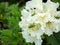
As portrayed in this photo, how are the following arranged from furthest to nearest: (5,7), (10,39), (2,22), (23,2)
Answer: (23,2), (5,7), (2,22), (10,39)

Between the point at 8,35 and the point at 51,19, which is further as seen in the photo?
the point at 8,35

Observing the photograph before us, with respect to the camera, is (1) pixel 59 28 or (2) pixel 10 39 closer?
(1) pixel 59 28

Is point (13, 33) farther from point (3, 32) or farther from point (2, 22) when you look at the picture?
point (2, 22)

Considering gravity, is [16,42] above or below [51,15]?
below

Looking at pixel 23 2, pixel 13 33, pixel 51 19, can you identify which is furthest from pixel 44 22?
pixel 23 2

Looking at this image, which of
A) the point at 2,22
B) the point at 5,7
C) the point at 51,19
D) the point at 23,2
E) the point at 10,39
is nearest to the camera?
the point at 51,19

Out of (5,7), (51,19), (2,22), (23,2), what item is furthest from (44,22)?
(23,2)

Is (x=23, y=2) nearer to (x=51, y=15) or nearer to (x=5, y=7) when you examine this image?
(x=5, y=7)
